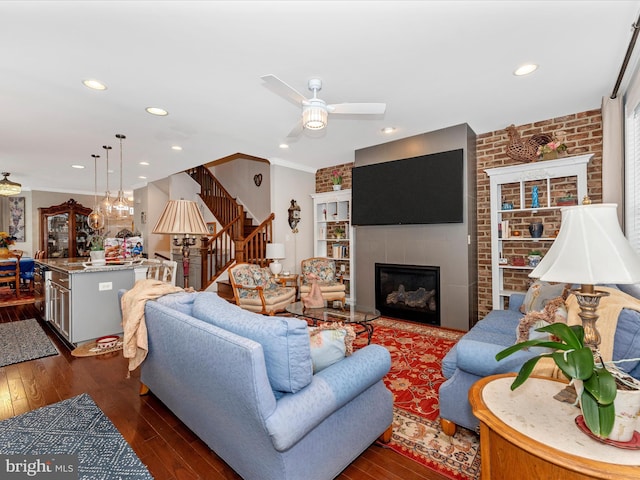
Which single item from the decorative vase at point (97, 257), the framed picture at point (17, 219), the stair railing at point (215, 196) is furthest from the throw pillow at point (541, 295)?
the framed picture at point (17, 219)

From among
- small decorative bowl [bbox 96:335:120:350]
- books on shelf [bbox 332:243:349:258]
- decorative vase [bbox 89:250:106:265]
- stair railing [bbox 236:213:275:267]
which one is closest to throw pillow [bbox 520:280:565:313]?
books on shelf [bbox 332:243:349:258]

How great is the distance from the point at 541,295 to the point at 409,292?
2133 mm

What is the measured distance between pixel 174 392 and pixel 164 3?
8.12ft

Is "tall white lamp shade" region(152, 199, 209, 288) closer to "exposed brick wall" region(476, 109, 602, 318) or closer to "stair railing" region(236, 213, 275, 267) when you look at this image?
"stair railing" region(236, 213, 275, 267)

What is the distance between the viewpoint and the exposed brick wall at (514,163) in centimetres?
365

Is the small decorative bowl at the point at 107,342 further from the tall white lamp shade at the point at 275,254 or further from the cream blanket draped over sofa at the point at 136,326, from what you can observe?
the tall white lamp shade at the point at 275,254

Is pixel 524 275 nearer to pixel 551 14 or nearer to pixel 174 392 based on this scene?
pixel 551 14

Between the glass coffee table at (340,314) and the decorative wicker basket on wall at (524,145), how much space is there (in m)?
2.70

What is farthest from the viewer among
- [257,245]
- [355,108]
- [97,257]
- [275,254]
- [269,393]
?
[257,245]

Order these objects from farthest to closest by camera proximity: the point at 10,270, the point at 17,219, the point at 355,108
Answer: the point at 17,219 → the point at 10,270 → the point at 355,108

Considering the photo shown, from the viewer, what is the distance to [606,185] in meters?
3.13

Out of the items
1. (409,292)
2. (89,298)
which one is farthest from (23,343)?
(409,292)

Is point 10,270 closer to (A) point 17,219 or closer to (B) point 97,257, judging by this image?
(A) point 17,219

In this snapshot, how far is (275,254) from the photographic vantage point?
5.46 metres
